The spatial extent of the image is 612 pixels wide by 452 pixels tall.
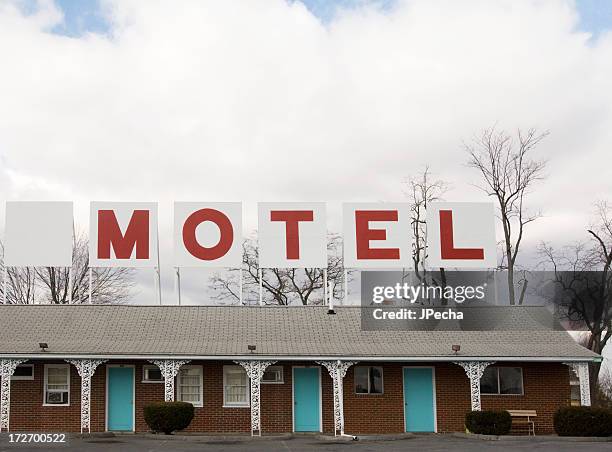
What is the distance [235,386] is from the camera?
95.2 ft

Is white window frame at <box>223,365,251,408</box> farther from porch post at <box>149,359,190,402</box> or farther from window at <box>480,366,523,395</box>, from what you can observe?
window at <box>480,366,523,395</box>

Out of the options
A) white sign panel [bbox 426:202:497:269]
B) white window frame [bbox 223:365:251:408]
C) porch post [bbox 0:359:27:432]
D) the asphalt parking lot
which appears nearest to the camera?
the asphalt parking lot

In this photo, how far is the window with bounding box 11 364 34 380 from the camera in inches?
1126

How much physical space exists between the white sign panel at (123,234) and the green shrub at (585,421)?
634 inches

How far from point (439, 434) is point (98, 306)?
13.6 meters

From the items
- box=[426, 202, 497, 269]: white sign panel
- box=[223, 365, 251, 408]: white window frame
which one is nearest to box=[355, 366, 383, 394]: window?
box=[223, 365, 251, 408]: white window frame

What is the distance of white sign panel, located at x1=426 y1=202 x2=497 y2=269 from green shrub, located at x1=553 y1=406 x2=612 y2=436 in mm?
8423

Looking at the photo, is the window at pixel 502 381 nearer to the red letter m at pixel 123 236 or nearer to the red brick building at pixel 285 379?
the red brick building at pixel 285 379

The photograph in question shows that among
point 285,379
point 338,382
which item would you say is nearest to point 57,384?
point 285,379

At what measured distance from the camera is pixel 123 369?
28.8 metres

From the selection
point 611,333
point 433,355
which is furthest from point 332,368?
point 611,333

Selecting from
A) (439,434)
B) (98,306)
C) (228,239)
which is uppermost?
(228,239)

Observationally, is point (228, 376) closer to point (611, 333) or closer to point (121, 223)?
point (121, 223)

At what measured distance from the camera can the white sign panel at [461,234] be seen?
33.1 metres
